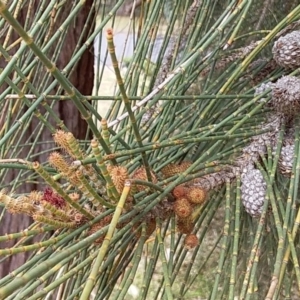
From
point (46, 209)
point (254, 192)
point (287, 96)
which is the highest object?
point (287, 96)

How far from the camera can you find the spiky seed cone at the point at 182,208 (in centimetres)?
41

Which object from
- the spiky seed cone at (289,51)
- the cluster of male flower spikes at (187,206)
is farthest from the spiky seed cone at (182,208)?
the spiky seed cone at (289,51)

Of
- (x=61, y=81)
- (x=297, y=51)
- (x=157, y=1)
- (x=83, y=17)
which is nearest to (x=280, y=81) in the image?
(x=297, y=51)

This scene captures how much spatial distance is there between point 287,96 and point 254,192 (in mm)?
112

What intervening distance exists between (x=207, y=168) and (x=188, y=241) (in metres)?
0.08

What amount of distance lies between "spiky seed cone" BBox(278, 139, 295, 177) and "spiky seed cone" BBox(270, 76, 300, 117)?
44 mm

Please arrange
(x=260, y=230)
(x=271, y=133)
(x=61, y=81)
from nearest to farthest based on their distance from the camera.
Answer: (x=61, y=81), (x=260, y=230), (x=271, y=133)

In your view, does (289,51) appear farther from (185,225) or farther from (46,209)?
(46,209)

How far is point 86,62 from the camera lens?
1.22m

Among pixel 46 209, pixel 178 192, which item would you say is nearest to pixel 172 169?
pixel 178 192

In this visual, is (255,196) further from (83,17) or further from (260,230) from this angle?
(83,17)

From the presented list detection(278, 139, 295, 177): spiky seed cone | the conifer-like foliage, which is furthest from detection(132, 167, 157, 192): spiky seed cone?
detection(278, 139, 295, 177): spiky seed cone

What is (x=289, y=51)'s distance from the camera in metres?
0.51

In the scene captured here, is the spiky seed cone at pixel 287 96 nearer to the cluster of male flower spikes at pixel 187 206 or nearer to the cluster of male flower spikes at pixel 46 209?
the cluster of male flower spikes at pixel 187 206
